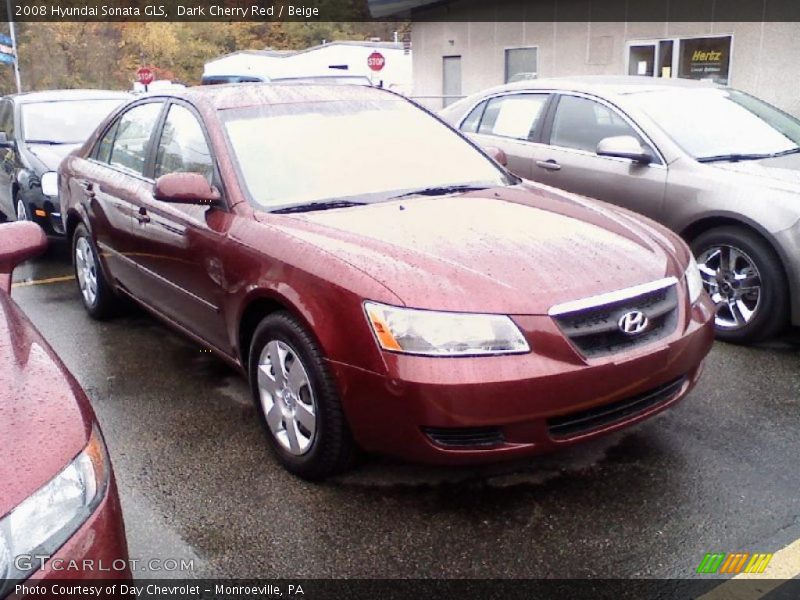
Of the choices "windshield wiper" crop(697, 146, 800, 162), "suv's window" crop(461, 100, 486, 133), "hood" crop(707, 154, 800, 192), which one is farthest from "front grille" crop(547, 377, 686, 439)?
"suv's window" crop(461, 100, 486, 133)

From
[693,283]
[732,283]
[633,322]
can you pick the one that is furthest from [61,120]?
[633,322]

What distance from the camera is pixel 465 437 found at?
2.81m

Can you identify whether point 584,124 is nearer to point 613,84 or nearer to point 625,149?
point 613,84

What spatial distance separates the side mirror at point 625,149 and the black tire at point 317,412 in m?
3.06

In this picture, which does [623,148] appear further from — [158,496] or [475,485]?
[158,496]

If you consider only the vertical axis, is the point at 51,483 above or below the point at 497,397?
above

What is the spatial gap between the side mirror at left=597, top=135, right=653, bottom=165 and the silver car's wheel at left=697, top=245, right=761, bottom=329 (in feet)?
2.64

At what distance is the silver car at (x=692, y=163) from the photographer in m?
4.64

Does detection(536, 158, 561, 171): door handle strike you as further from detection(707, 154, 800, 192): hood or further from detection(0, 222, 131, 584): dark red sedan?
detection(0, 222, 131, 584): dark red sedan

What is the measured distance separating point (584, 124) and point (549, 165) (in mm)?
400

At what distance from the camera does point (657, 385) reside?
9.98ft

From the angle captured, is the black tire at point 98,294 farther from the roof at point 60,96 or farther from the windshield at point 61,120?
the roof at point 60,96

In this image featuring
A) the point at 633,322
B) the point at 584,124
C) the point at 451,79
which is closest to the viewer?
the point at 633,322

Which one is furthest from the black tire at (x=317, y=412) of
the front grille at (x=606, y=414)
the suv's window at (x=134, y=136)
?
the suv's window at (x=134, y=136)
